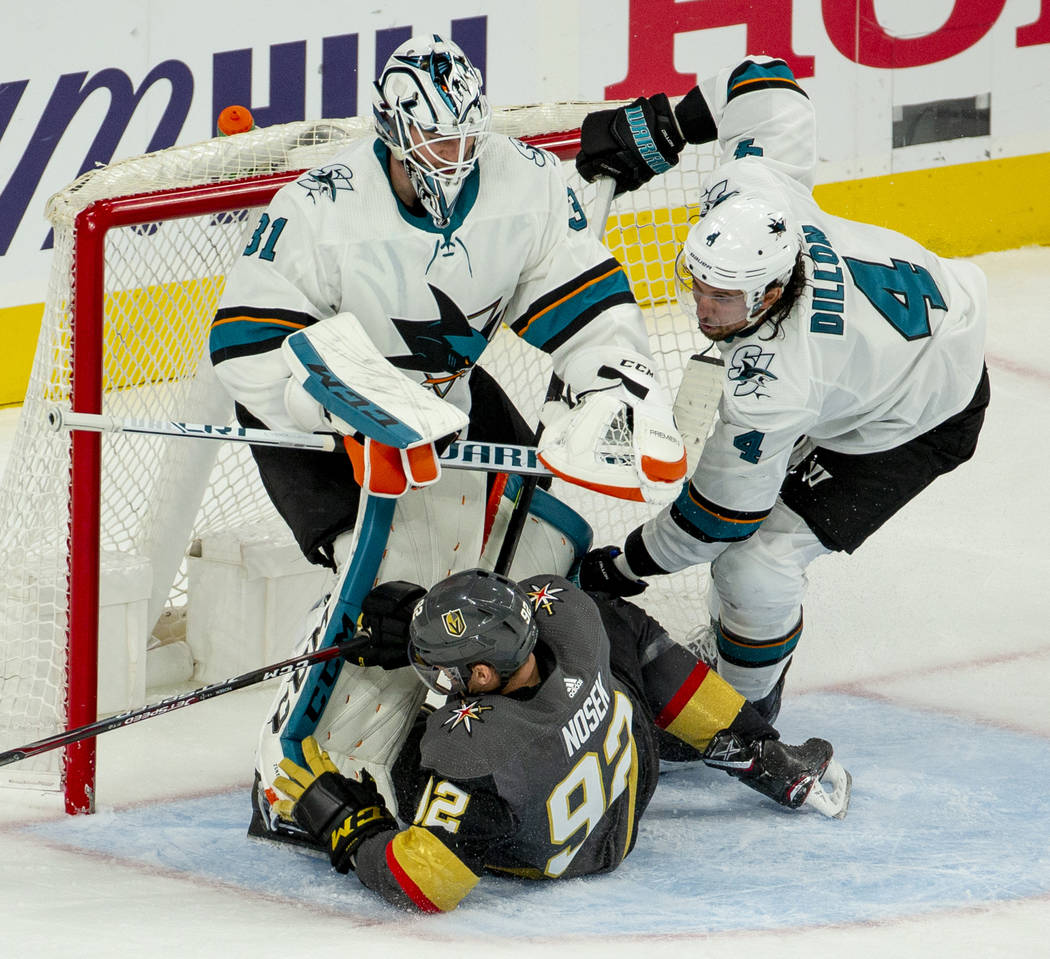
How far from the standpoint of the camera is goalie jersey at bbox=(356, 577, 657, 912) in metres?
2.51

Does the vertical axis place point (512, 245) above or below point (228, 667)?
above

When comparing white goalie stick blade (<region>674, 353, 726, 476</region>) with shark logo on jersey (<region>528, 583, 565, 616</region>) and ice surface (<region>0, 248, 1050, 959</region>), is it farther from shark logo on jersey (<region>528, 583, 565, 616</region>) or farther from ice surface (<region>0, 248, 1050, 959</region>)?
ice surface (<region>0, 248, 1050, 959</region>)

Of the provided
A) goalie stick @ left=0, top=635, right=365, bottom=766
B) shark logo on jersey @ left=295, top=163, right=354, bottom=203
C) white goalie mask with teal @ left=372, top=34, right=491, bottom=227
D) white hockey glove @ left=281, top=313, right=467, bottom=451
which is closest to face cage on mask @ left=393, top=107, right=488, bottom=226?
white goalie mask with teal @ left=372, top=34, right=491, bottom=227

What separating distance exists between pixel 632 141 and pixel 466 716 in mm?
1180

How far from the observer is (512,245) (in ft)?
8.98

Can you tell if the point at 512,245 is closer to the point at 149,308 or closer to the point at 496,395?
the point at 496,395

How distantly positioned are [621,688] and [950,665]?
1.21 meters

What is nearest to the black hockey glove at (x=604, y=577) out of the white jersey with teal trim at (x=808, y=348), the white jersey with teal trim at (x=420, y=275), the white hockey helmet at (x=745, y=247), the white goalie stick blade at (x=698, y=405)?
the white jersey with teal trim at (x=808, y=348)

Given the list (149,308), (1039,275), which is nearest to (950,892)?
(149,308)

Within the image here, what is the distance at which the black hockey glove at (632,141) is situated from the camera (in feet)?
10.4

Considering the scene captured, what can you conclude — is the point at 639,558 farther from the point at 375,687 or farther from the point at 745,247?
the point at 745,247

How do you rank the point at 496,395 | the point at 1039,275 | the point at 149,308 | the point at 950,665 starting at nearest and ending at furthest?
1. the point at 496,395
2. the point at 149,308
3. the point at 950,665
4. the point at 1039,275

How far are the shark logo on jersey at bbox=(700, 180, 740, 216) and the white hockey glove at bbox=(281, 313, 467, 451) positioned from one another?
0.63 meters

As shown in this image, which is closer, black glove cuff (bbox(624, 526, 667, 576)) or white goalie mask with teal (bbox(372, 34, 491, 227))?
white goalie mask with teal (bbox(372, 34, 491, 227))
